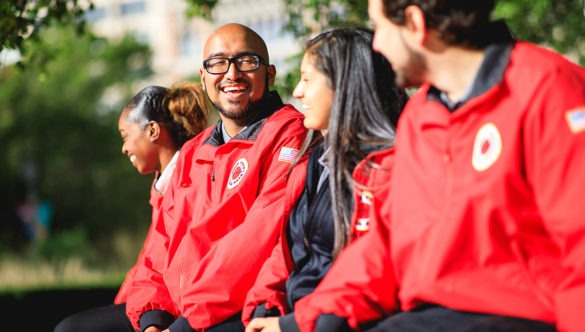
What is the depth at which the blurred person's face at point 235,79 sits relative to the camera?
4426mm

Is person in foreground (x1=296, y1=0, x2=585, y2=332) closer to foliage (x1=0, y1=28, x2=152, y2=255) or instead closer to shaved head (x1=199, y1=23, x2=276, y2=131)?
shaved head (x1=199, y1=23, x2=276, y2=131)

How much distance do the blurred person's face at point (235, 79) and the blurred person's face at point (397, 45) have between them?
5.23 feet

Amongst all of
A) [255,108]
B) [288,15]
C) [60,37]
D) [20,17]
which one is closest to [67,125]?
[60,37]

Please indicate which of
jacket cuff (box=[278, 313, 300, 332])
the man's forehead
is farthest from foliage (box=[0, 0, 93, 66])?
jacket cuff (box=[278, 313, 300, 332])

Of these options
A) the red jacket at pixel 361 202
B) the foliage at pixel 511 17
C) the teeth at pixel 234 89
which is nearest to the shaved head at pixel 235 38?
the teeth at pixel 234 89

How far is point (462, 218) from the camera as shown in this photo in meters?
2.62

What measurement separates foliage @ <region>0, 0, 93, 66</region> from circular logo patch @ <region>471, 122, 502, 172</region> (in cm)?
354

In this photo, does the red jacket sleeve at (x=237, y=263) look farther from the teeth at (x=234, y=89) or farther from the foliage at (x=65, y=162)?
the foliage at (x=65, y=162)

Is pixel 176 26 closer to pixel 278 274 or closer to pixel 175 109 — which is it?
pixel 175 109

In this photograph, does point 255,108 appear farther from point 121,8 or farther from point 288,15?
point 121,8

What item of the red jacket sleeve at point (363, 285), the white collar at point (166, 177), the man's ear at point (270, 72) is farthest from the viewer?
the white collar at point (166, 177)

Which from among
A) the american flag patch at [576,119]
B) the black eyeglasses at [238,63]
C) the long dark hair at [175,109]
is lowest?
the long dark hair at [175,109]

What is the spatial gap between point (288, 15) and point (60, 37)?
766 inches

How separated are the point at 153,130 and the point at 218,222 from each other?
1.18 metres
